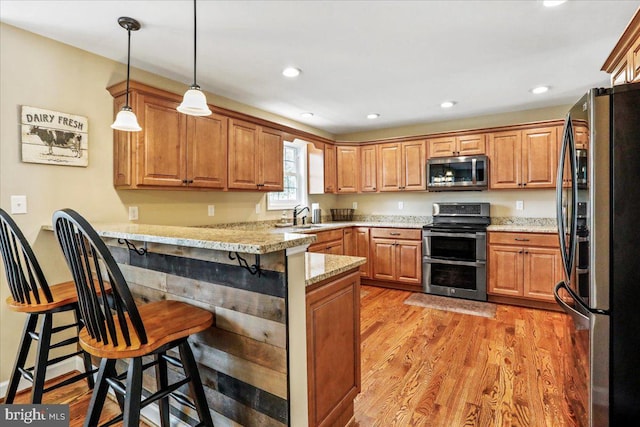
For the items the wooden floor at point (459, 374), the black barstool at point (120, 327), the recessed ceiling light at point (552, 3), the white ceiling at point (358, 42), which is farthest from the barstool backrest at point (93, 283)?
the recessed ceiling light at point (552, 3)

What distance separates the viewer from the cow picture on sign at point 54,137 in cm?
223

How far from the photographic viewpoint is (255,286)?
54.9 inches

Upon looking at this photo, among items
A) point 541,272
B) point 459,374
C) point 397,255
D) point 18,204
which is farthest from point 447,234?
point 18,204

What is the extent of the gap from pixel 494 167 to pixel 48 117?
4.57m

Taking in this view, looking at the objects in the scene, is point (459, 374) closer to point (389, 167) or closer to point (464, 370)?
point (464, 370)

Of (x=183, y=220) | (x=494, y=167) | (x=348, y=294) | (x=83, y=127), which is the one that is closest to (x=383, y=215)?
(x=494, y=167)

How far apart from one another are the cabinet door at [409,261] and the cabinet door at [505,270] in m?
0.86

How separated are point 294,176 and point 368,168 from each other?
3.84 ft

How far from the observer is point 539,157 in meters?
3.91

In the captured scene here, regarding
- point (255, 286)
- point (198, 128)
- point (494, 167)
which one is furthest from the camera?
point (494, 167)

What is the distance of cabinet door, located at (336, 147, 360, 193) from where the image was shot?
16.9 ft

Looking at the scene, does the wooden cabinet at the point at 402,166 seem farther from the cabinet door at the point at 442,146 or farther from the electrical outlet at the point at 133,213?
the electrical outlet at the point at 133,213

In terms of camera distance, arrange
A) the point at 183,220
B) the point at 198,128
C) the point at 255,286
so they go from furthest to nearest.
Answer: the point at 183,220 → the point at 198,128 → the point at 255,286

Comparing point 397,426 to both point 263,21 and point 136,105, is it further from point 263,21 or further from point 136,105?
point 136,105
